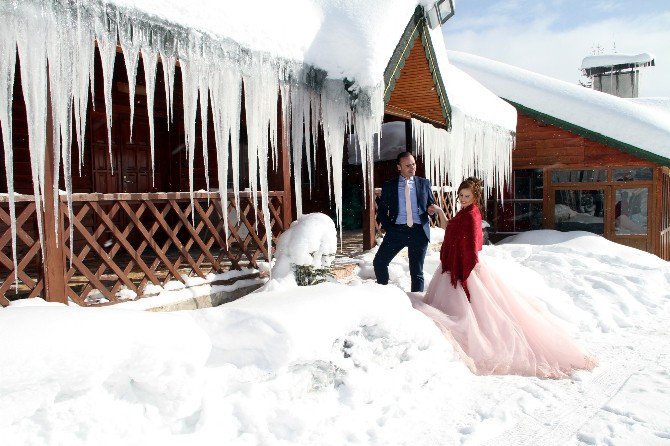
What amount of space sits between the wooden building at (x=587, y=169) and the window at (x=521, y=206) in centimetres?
3

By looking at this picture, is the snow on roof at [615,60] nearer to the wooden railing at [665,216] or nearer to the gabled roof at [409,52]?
the wooden railing at [665,216]

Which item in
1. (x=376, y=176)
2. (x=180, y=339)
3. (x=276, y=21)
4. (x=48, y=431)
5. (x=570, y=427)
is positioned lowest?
(x=570, y=427)

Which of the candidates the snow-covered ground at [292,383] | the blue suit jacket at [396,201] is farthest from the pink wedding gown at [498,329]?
the blue suit jacket at [396,201]

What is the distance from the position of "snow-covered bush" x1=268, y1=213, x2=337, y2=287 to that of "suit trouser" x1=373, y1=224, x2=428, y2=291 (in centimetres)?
59

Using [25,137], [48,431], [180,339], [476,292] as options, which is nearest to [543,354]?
[476,292]

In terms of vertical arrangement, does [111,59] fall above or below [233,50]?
below

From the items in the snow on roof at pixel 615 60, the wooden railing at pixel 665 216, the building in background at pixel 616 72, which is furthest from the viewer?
the building in background at pixel 616 72

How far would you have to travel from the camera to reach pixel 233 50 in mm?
4637

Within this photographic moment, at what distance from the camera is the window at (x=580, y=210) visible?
13.0m

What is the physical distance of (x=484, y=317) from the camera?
452cm

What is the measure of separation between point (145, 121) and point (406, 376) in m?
6.65

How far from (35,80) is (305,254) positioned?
293 cm

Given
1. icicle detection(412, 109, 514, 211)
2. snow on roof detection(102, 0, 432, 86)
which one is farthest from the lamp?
icicle detection(412, 109, 514, 211)

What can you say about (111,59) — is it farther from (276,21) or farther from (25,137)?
(25,137)
